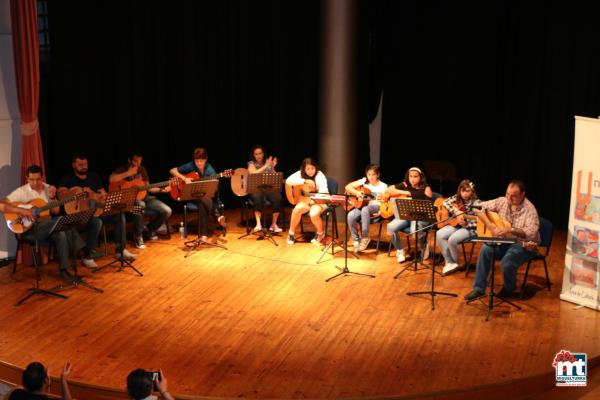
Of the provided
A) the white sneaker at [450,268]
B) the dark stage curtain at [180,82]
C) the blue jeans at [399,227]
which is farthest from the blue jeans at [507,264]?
the dark stage curtain at [180,82]

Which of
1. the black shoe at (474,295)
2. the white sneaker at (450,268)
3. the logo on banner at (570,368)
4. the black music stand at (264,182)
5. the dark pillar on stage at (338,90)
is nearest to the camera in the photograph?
the logo on banner at (570,368)

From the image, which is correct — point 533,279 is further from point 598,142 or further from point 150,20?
point 150,20

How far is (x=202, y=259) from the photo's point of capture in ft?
29.1

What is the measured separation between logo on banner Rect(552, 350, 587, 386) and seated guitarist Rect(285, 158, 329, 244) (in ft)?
12.4

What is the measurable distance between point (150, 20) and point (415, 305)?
18.2 ft

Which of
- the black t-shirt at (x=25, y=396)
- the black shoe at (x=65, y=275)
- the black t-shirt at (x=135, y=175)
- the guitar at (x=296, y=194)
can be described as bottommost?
the black shoe at (x=65, y=275)

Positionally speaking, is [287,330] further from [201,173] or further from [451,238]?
[201,173]

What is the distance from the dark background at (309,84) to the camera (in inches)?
381

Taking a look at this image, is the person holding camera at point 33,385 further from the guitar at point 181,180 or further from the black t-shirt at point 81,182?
the guitar at point 181,180

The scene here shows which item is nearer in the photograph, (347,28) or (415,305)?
(415,305)

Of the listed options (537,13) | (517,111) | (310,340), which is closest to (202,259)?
(310,340)

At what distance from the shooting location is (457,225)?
8.23m

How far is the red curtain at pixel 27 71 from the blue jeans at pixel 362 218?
3.55 metres

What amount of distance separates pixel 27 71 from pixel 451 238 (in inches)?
192
